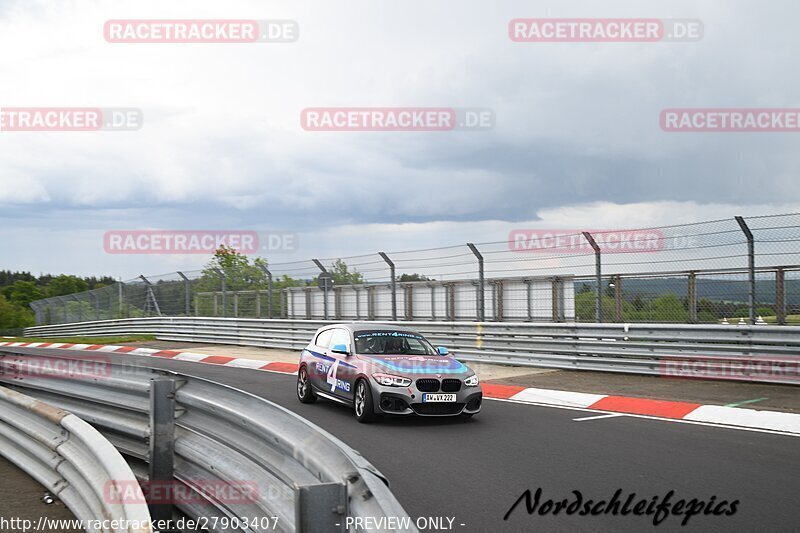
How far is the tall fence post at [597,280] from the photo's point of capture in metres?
14.5

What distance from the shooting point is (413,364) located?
10.2m

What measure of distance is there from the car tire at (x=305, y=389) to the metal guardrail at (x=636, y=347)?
223 inches

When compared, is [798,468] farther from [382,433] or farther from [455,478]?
[382,433]

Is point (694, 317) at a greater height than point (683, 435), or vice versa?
point (694, 317)

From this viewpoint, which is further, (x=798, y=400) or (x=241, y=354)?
(x=241, y=354)

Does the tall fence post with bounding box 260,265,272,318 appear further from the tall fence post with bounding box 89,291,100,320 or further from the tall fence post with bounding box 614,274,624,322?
the tall fence post with bounding box 89,291,100,320

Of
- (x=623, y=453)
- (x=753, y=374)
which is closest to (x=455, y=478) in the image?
(x=623, y=453)

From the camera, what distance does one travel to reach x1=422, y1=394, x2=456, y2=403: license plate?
9.83 metres

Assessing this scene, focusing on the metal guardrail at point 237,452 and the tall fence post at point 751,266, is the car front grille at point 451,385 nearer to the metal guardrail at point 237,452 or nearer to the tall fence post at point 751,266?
the metal guardrail at point 237,452

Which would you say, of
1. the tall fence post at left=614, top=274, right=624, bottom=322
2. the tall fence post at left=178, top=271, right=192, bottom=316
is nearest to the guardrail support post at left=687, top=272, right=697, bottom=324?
the tall fence post at left=614, top=274, right=624, bottom=322

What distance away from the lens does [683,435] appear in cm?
884

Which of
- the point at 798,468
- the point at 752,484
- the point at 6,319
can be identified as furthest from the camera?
the point at 6,319

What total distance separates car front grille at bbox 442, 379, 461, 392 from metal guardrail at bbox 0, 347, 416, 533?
4498 mm

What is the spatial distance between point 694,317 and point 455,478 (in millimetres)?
8322
